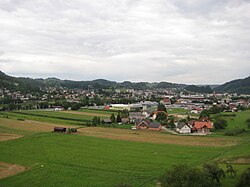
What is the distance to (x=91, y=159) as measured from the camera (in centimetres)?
3212

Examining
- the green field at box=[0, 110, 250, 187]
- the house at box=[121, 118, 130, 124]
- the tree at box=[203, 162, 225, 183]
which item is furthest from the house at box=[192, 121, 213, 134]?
the tree at box=[203, 162, 225, 183]

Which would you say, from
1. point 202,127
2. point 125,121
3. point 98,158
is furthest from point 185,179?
point 125,121

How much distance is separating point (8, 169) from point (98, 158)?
883 cm

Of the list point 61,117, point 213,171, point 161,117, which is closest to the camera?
point 213,171

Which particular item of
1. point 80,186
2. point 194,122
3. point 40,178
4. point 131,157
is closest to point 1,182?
point 40,178

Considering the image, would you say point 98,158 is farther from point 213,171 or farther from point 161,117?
point 161,117

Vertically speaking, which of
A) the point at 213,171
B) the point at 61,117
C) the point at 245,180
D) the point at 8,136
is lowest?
the point at 8,136

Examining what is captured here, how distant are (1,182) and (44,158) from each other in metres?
8.06

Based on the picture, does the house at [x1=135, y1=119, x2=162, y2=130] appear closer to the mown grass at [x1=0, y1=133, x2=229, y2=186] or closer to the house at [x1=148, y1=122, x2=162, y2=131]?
the house at [x1=148, y1=122, x2=162, y2=131]

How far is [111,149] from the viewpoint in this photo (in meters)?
37.7

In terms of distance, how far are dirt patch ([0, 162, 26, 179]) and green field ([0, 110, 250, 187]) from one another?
75cm

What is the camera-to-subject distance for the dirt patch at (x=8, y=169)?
87.6 ft

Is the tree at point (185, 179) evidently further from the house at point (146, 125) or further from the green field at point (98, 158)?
the house at point (146, 125)

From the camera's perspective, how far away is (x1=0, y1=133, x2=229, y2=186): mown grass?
81.5 ft
